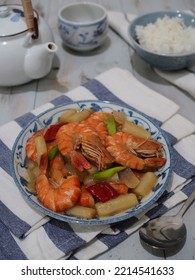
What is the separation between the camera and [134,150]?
2.38 feet

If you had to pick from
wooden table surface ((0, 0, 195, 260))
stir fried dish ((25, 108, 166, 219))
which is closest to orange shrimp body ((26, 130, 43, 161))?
stir fried dish ((25, 108, 166, 219))

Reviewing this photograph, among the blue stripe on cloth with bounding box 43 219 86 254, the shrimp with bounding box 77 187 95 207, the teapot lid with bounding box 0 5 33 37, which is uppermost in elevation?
the teapot lid with bounding box 0 5 33 37

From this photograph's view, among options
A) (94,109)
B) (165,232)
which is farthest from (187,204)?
(94,109)

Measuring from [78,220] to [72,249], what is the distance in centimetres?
6

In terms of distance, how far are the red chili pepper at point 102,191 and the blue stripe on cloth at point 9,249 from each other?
16 centimetres

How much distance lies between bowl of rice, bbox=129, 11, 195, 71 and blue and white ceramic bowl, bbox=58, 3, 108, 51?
0.32ft

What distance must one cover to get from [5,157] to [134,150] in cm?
29

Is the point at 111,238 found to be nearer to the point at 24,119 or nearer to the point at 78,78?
the point at 24,119

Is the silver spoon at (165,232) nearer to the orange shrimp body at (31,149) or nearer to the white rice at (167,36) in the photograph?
the orange shrimp body at (31,149)

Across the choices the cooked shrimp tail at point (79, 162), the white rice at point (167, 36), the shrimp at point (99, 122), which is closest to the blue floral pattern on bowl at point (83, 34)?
the white rice at point (167, 36)

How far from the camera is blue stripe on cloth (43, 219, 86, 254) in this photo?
2.10 ft

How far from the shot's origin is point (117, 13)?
131 centimetres

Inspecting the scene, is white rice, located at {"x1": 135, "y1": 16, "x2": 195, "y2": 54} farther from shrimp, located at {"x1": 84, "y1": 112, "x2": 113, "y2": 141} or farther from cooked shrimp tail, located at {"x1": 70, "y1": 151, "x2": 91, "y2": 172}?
cooked shrimp tail, located at {"x1": 70, "y1": 151, "x2": 91, "y2": 172}
